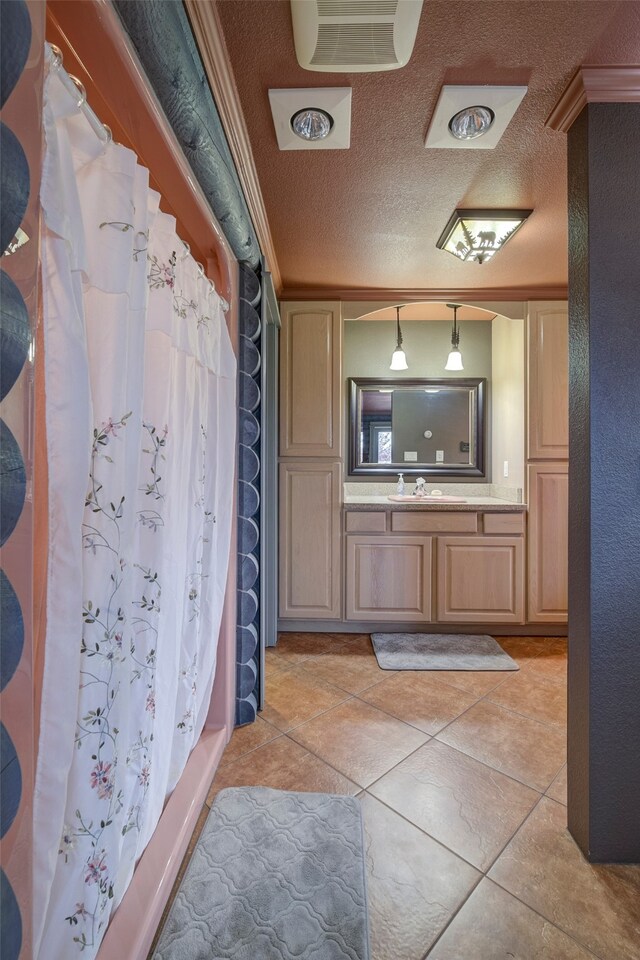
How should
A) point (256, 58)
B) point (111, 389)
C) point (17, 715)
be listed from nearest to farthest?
point (17, 715), point (111, 389), point (256, 58)

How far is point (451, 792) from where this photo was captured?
1453 mm

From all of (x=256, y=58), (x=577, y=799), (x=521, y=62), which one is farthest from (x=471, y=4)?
(x=577, y=799)

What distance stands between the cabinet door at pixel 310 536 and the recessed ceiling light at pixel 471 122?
70.5 inches

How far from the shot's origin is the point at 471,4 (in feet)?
3.43

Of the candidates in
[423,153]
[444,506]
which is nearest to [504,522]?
[444,506]

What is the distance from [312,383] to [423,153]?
1429 mm

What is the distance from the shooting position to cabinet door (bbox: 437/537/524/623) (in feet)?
9.07

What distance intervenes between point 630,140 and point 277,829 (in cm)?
235

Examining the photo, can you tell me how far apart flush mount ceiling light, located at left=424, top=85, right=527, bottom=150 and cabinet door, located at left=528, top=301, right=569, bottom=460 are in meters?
1.54

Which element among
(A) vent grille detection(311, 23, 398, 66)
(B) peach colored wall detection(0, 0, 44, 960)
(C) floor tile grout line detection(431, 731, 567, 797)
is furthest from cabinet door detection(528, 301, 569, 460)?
(B) peach colored wall detection(0, 0, 44, 960)

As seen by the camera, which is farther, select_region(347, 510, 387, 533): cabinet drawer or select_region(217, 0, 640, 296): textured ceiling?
select_region(347, 510, 387, 533): cabinet drawer

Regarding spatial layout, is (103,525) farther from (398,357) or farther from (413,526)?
(398,357)

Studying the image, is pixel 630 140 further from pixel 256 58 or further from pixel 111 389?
pixel 111 389

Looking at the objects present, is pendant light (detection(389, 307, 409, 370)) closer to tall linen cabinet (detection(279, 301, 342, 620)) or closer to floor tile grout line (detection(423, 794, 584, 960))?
tall linen cabinet (detection(279, 301, 342, 620))
